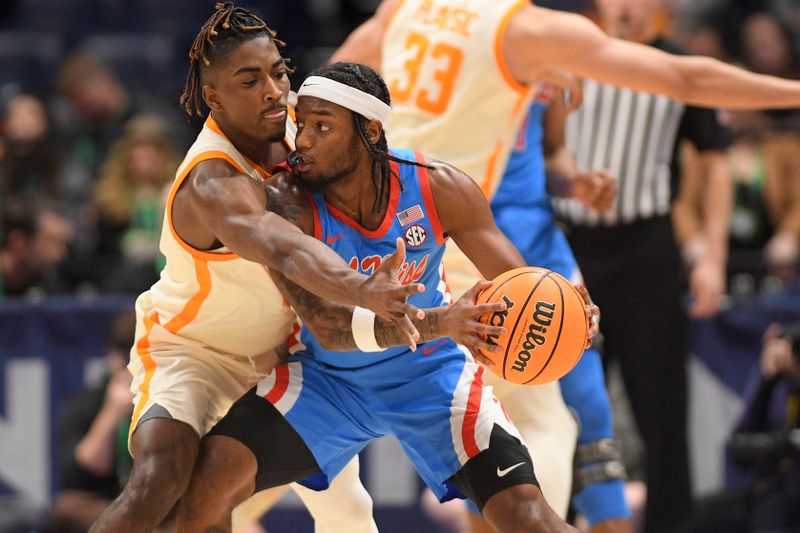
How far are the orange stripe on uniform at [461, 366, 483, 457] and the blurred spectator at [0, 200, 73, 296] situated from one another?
4.80 meters

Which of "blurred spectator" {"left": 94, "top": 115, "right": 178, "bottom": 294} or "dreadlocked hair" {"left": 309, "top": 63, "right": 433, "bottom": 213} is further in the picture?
"blurred spectator" {"left": 94, "top": 115, "right": 178, "bottom": 294}

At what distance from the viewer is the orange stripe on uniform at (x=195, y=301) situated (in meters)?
4.68

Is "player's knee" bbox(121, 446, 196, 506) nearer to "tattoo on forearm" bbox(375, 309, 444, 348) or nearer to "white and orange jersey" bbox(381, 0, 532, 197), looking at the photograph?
"tattoo on forearm" bbox(375, 309, 444, 348)

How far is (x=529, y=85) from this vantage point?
574 cm

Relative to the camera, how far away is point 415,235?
4516mm

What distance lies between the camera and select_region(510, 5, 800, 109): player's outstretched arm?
218 inches

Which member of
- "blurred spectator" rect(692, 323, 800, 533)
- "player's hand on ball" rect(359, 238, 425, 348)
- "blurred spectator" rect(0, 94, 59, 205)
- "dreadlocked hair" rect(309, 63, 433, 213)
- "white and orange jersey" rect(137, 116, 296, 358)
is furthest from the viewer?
"blurred spectator" rect(0, 94, 59, 205)

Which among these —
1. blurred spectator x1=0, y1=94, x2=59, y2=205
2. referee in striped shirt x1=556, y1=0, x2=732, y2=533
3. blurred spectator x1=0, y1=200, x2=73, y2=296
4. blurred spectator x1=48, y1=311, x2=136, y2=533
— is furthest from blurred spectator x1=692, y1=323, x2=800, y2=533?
blurred spectator x1=0, y1=94, x2=59, y2=205

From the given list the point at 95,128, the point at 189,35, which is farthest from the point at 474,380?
the point at 189,35

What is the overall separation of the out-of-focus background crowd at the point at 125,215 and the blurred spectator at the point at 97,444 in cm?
1

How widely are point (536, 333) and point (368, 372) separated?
0.76 m

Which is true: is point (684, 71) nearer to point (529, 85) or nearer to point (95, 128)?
point (529, 85)

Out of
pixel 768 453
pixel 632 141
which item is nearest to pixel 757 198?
pixel 632 141

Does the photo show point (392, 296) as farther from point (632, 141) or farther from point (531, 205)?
point (632, 141)
